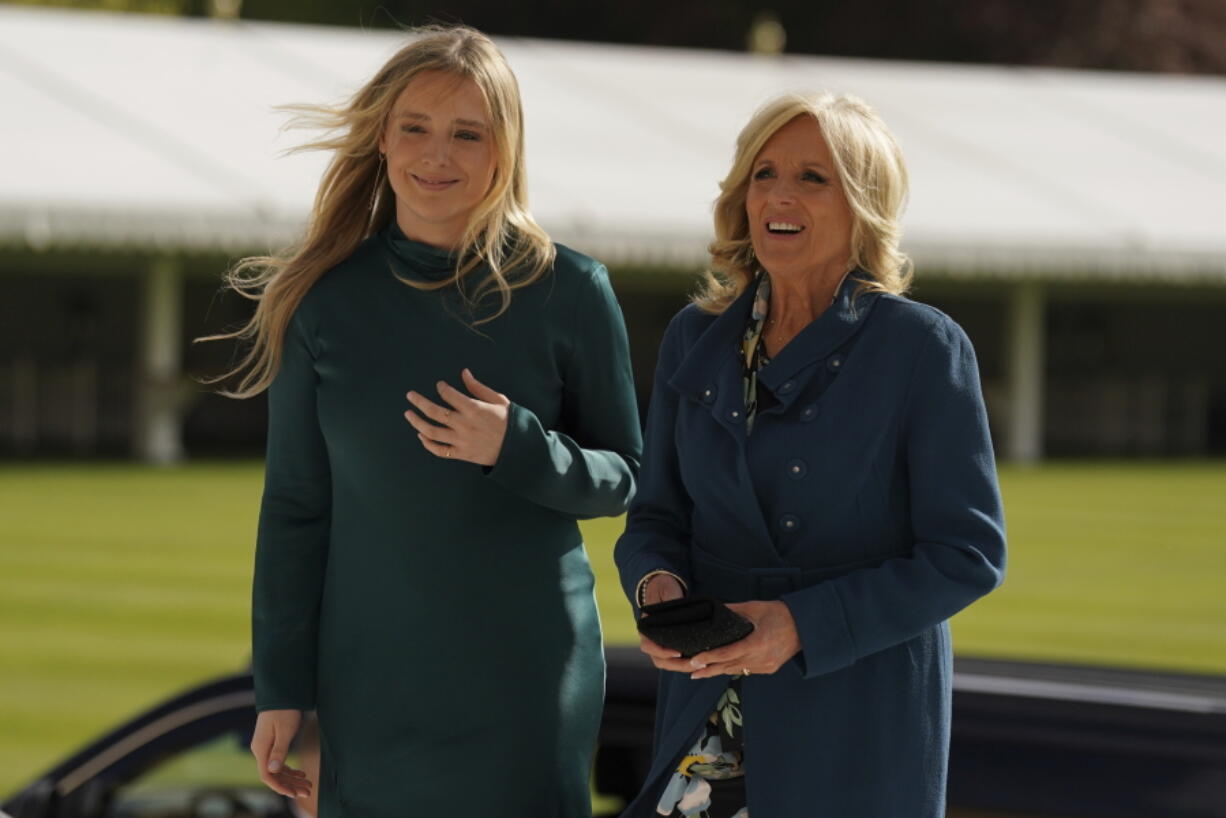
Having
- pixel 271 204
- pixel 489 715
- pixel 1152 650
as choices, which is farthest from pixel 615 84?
pixel 489 715

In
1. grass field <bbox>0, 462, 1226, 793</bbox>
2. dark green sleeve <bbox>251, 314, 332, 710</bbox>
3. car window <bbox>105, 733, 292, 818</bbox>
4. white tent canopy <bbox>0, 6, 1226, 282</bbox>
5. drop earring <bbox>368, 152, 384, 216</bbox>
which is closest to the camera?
dark green sleeve <bbox>251, 314, 332, 710</bbox>

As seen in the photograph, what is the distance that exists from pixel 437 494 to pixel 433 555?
0.32ft

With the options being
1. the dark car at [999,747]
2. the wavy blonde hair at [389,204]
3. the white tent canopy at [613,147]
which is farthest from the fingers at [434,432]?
the white tent canopy at [613,147]

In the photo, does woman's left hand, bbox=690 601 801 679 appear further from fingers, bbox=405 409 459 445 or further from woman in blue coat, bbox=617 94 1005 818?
fingers, bbox=405 409 459 445

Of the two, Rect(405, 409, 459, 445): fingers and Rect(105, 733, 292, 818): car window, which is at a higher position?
Rect(405, 409, 459, 445): fingers

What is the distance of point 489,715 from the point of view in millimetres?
3188

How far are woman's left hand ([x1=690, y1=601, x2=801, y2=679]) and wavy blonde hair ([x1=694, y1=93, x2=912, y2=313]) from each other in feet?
1.71

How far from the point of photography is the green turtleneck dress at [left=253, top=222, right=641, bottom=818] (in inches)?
125

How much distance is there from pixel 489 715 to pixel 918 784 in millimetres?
696

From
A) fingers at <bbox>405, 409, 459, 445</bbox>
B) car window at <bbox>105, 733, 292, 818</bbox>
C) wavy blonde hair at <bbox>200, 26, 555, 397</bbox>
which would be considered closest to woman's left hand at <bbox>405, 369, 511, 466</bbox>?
fingers at <bbox>405, 409, 459, 445</bbox>

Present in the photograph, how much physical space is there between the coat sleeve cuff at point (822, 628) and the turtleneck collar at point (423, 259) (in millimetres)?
841

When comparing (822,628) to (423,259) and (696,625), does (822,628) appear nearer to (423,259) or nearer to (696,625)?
(696,625)

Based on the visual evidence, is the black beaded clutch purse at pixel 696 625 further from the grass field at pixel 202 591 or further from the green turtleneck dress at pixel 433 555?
the grass field at pixel 202 591

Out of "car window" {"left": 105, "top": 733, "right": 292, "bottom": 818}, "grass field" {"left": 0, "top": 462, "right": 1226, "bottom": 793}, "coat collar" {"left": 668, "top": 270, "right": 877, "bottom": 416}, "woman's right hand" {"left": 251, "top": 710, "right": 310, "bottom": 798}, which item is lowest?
"grass field" {"left": 0, "top": 462, "right": 1226, "bottom": 793}
